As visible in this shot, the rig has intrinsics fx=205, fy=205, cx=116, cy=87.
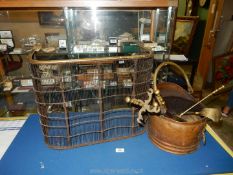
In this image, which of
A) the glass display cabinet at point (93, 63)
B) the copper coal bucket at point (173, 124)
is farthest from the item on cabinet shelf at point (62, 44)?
the copper coal bucket at point (173, 124)

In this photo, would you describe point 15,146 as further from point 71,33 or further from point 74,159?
point 71,33

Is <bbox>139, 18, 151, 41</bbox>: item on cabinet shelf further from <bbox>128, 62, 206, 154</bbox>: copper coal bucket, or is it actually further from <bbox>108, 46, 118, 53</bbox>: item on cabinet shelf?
<bbox>128, 62, 206, 154</bbox>: copper coal bucket

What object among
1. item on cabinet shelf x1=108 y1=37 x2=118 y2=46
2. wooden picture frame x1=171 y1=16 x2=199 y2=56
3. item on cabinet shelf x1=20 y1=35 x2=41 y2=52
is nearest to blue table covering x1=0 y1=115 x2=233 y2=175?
item on cabinet shelf x1=108 y1=37 x2=118 y2=46

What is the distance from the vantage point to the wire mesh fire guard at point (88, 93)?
72 cm

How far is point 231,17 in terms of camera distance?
266 centimetres

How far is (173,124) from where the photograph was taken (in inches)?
28.5

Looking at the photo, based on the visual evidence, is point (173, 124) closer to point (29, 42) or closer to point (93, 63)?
point (93, 63)

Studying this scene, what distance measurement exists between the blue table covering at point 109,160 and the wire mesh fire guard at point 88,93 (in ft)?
0.14

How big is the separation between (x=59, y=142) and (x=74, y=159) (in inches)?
4.2

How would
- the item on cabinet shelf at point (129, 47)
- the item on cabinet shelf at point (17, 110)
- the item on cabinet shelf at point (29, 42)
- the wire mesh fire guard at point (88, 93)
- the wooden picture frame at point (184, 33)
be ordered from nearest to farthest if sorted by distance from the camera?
1. the wire mesh fire guard at point (88, 93)
2. the item on cabinet shelf at point (129, 47)
3. the item on cabinet shelf at point (17, 110)
4. the item on cabinet shelf at point (29, 42)
5. the wooden picture frame at point (184, 33)

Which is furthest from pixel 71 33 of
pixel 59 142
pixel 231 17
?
pixel 231 17

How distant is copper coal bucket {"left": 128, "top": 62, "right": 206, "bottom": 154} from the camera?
0.72 meters

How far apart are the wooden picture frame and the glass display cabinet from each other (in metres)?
2.25

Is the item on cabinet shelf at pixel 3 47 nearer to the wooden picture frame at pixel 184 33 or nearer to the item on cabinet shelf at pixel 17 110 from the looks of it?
the item on cabinet shelf at pixel 17 110
